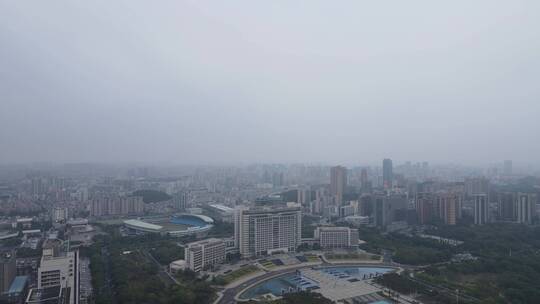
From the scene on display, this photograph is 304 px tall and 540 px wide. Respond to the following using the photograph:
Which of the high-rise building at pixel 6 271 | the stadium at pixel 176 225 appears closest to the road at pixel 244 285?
the high-rise building at pixel 6 271

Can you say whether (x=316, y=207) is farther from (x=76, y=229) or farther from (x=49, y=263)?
(x=49, y=263)

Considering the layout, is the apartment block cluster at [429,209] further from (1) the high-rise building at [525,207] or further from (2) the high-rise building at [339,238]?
(2) the high-rise building at [339,238]

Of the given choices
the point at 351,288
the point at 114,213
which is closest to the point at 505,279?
the point at 351,288

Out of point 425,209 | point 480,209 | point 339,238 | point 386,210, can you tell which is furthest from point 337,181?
point 339,238

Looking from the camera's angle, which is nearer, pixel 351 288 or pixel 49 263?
pixel 49 263

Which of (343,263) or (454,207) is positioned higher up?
(454,207)

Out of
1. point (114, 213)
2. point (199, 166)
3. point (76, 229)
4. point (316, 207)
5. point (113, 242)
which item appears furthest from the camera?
point (199, 166)

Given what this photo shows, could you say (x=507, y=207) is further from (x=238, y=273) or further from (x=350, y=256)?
(x=238, y=273)
